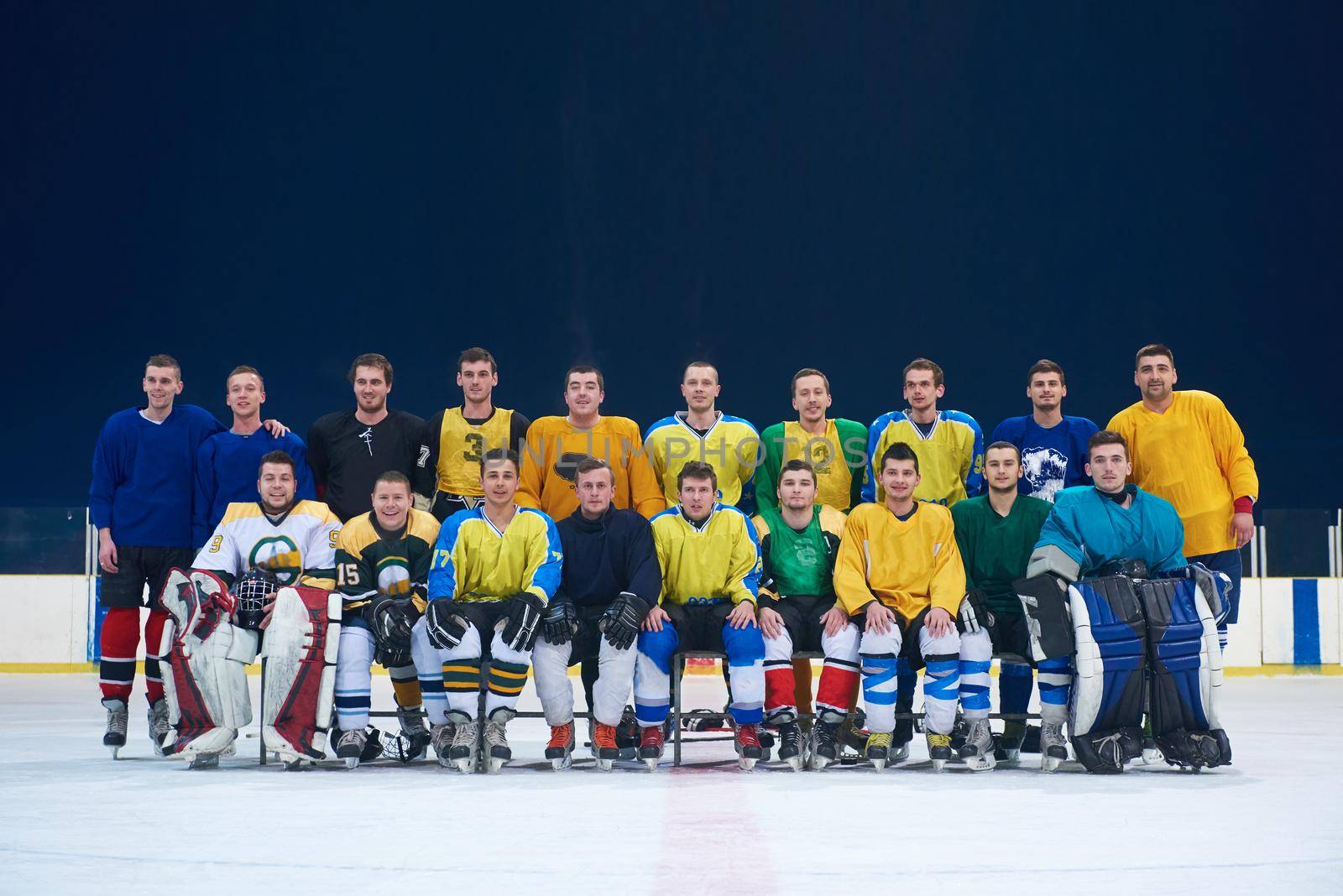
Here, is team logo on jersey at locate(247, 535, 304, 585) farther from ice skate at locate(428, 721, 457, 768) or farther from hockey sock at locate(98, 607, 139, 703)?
ice skate at locate(428, 721, 457, 768)

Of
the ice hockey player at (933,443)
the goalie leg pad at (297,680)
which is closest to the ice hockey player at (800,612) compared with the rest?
the ice hockey player at (933,443)

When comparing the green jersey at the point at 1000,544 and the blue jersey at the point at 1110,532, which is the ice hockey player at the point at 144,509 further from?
the blue jersey at the point at 1110,532

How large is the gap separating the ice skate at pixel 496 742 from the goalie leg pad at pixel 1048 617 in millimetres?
1603

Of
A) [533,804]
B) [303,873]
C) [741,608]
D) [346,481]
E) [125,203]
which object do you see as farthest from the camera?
[125,203]

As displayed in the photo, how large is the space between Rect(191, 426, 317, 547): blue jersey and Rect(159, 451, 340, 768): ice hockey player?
326 millimetres

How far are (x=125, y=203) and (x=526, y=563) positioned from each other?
7.77 m

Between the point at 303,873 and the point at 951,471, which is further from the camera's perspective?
the point at 951,471

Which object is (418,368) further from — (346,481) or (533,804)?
(533,804)

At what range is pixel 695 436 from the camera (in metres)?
4.73

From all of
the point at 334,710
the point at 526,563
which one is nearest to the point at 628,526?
the point at 526,563

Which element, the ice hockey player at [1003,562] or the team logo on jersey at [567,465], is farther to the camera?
the team logo on jersey at [567,465]

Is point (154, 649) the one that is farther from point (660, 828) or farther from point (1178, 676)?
point (1178, 676)

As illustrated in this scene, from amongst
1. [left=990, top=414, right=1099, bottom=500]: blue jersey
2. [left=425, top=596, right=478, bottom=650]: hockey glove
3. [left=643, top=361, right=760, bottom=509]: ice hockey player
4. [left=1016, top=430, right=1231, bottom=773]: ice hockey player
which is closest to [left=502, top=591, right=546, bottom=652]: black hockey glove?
[left=425, top=596, right=478, bottom=650]: hockey glove

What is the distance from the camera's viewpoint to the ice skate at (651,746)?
13.2 ft
